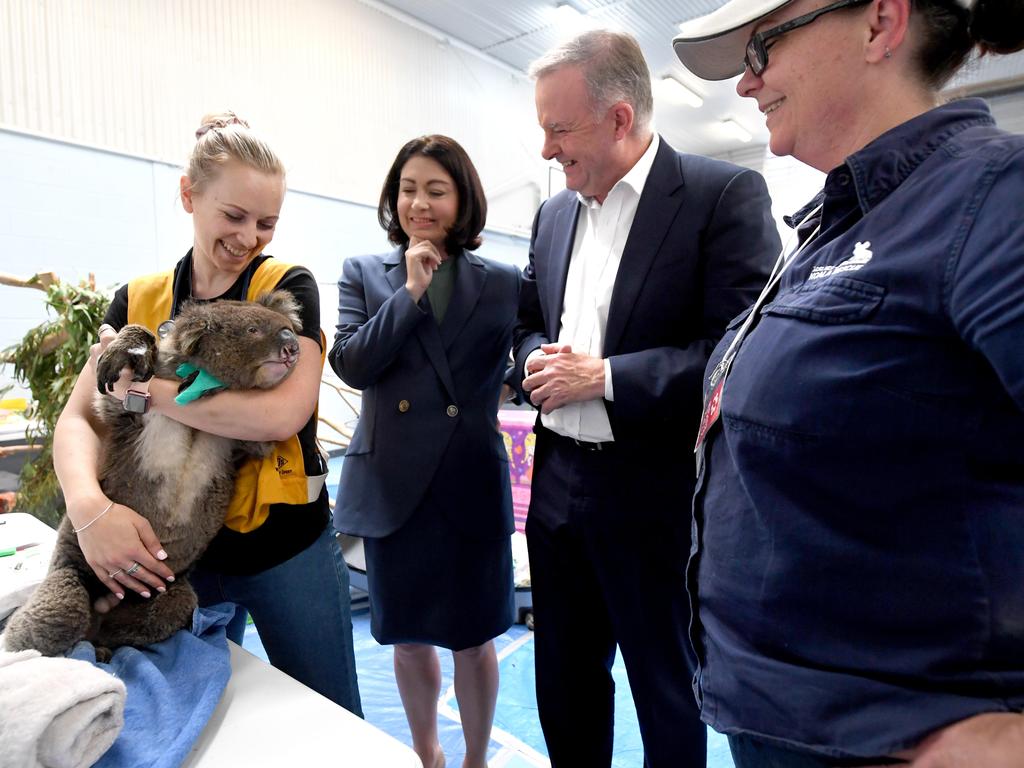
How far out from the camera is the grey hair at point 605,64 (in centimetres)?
145

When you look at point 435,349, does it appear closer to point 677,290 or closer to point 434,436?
point 434,436

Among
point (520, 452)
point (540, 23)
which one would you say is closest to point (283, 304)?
point (520, 452)

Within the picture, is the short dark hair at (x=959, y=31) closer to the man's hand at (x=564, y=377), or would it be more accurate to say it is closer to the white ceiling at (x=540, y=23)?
the man's hand at (x=564, y=377)

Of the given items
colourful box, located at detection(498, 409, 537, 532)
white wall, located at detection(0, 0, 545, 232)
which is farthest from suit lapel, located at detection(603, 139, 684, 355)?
white wall, located at detection(0, 0, 545, 232)

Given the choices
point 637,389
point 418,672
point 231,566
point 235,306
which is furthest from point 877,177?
point 418,672

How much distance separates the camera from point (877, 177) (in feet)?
2.33

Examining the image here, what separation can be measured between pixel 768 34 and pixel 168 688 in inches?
52.3

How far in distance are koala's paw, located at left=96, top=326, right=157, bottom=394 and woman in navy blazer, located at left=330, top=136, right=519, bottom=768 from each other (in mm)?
587

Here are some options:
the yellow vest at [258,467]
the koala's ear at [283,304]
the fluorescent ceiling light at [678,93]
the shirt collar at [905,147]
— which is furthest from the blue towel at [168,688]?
the fluorescent ceiling light at [678,93]

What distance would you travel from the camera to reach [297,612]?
128 cm

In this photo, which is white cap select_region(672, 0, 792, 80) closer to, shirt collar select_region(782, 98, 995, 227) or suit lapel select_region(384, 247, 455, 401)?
shirt collar select_region(782, 98, 995, 227)

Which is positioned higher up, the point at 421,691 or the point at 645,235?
the point at 645,235

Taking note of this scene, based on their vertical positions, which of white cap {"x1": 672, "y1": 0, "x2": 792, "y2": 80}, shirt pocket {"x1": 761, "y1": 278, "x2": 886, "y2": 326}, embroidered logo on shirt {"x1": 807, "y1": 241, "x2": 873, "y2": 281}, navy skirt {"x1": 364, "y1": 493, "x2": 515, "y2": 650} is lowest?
navy skirt {"x1": 364, "y1": 493, "x2": 515, "y2": 650}

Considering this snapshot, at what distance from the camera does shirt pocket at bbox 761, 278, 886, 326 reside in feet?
2.13
